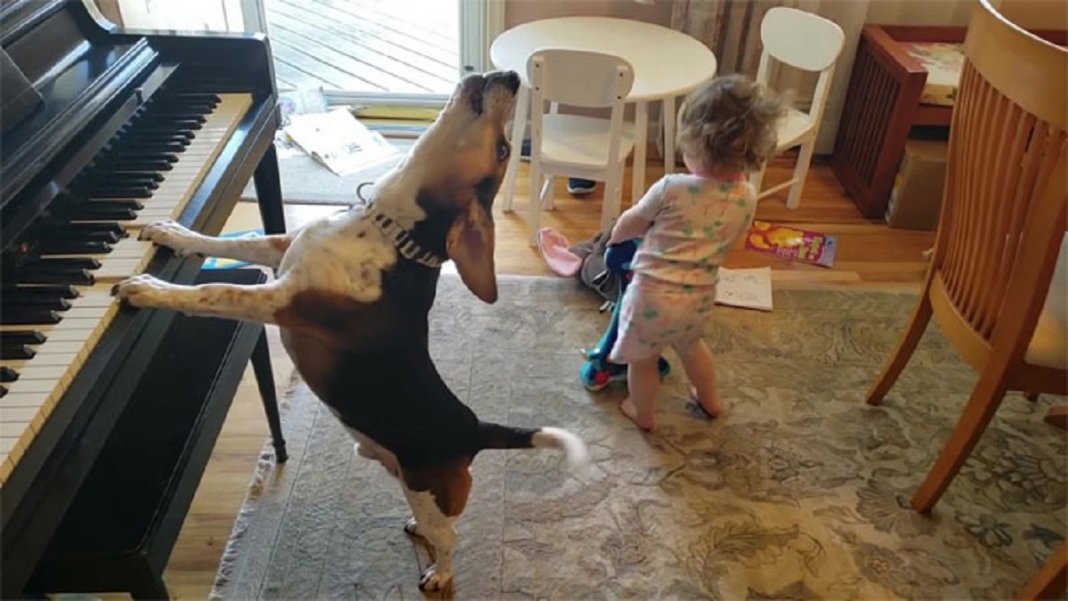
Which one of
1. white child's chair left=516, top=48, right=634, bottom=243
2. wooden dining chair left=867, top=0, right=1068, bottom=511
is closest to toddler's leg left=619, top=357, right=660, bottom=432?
wooden dining chair left=867, top=0, right=1068, bottom=511

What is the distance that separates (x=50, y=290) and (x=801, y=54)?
2.35 meters

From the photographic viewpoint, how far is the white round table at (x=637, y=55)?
2.48 metres

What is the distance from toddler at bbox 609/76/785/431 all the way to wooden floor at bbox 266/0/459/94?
2.00 m

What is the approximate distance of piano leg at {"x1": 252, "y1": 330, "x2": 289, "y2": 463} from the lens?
170 centimetres

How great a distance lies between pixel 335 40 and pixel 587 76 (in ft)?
6.64

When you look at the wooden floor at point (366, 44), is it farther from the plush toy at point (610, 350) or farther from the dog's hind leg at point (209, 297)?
the dog's hind leg at point (209, 297)

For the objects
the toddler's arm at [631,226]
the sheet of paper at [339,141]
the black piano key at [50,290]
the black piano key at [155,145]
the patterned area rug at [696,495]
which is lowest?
the patterned area rug at [696,495]

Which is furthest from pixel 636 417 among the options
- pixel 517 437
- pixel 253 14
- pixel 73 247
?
pixel 253 14

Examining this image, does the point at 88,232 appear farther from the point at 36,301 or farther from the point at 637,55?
the point at 637,55

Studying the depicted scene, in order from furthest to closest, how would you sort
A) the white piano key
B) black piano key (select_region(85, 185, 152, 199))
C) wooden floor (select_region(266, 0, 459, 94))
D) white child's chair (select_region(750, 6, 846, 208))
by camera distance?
1. wooden floor (select_region(266, 0, 459, 94))
2. white child's chair (select_region(750, 6, 846, 208))
3. black piano key (select_region(85, 185, 152, 199))
4. the white piano key

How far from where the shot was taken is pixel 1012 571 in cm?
173

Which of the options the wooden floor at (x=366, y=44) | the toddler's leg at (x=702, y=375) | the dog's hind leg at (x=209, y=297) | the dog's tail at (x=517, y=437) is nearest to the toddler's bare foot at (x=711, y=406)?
the toddler's leg at (x=702, y=375)

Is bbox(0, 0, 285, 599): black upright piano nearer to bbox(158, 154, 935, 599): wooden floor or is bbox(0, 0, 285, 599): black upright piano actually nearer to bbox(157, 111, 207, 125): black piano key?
bbox(157, 111, 207, 125): black piano key

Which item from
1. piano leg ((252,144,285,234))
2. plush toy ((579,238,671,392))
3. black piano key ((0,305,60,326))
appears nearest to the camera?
black piano key ((0,305,60,326))
